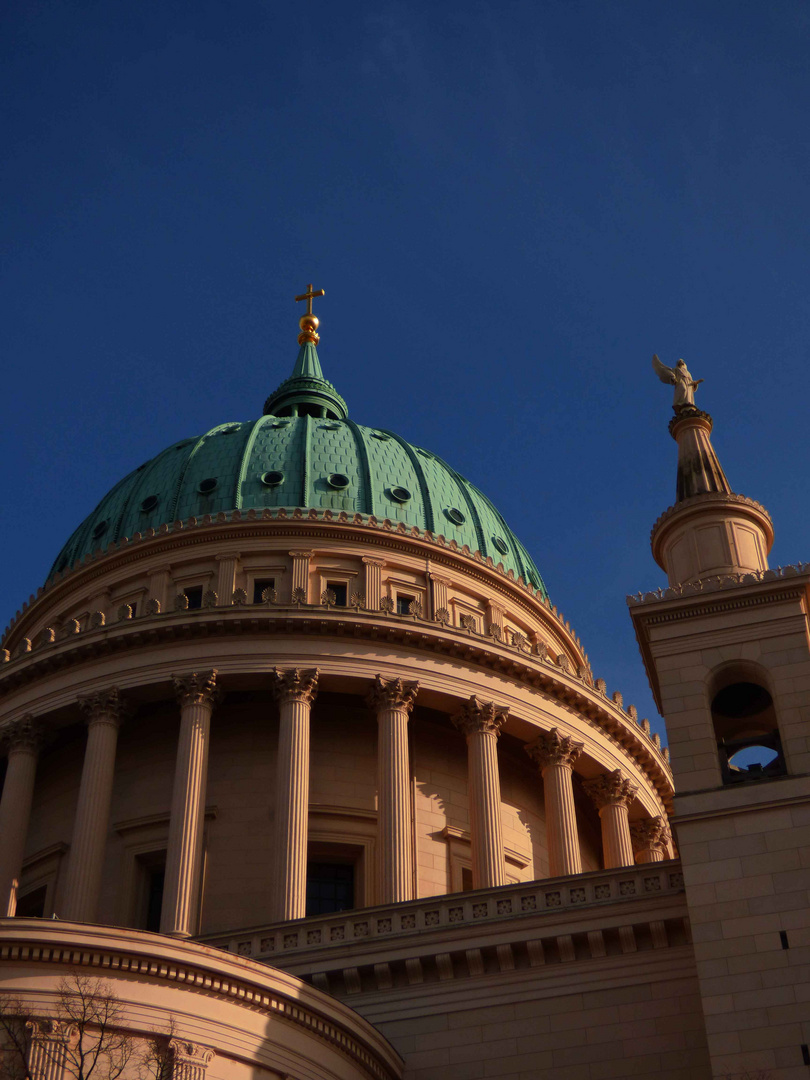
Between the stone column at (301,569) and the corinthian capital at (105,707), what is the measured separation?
7.42 m

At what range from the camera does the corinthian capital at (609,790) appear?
52.1m

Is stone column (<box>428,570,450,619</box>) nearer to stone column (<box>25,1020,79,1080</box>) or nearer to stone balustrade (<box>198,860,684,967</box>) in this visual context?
stone balustrade (<box>198,860,684,967</box>)

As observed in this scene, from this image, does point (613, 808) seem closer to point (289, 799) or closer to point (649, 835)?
point (649, 835)

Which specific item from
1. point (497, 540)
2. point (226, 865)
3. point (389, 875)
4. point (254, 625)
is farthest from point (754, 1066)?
point (497, 540)

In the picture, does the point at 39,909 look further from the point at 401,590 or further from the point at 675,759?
the point at 675,759

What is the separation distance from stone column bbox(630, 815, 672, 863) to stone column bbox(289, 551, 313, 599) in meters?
15.1

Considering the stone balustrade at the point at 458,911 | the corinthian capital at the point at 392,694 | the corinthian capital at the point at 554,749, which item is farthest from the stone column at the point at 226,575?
the stone balustrade at the point at 458,911

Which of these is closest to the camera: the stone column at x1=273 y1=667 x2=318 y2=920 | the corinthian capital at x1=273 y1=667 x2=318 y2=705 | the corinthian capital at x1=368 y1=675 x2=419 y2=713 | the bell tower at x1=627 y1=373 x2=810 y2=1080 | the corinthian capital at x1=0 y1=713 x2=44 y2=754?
the bell tower at x1=627 y1=373 x2=810 y2=1080

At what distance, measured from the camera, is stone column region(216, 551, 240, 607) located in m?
52.1

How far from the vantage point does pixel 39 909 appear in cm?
4772

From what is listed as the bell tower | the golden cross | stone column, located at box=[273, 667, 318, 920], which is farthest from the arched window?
the golden cross

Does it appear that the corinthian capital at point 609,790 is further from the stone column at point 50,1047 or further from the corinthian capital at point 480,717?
the stone column at point 50,1047

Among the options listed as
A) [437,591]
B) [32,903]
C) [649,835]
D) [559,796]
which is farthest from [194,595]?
[649,835]

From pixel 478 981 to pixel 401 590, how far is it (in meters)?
22.6
